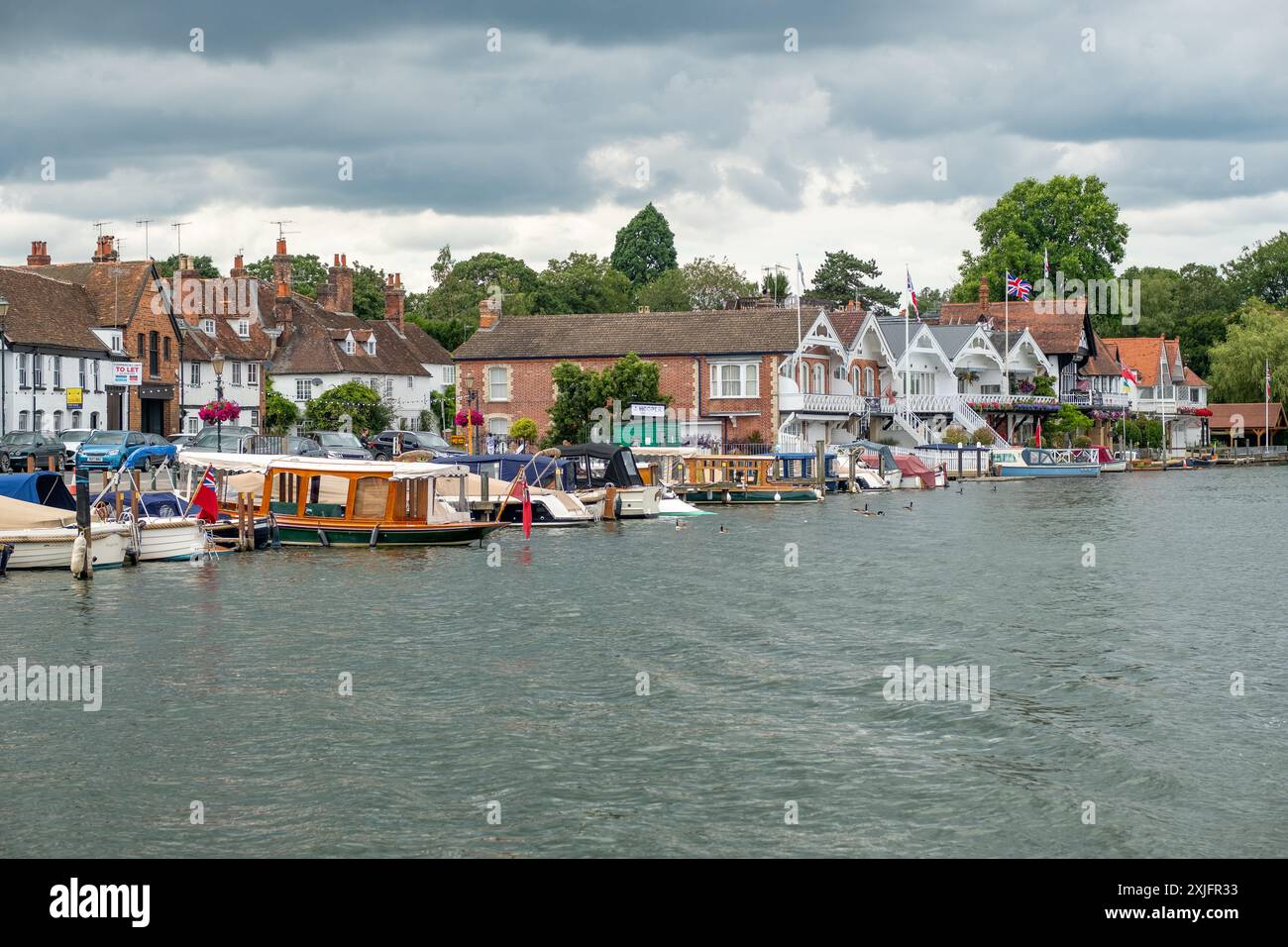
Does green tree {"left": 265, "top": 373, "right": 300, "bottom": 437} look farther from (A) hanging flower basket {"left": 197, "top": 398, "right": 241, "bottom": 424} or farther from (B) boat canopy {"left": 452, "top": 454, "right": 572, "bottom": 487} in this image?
(B) boat canopy {"left": 452, "top": 454, "right": 572, "bottom": 487}

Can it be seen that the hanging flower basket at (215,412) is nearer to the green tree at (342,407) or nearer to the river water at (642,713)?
the green tree at (342,407)

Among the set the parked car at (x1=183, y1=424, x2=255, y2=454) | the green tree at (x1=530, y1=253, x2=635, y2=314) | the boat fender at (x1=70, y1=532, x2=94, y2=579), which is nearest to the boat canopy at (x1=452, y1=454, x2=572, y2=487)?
the parked car at (x1=183, y1=424, x2=255, y2=454)


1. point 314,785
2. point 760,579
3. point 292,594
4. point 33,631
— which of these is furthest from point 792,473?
point 314,785

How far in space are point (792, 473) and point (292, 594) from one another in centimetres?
4141

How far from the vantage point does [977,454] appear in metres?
90.7

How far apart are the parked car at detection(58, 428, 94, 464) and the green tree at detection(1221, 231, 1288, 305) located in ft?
419

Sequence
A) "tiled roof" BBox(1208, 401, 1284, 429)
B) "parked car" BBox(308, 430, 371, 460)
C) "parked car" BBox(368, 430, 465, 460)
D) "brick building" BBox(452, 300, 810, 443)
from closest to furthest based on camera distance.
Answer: "parked car" BBox(308, 430, 371, 460), "parked car" BBox(368, 430, 465, 460), "brick building" BBox(452, 300, 810, 443), "tiled roof" BBox(1208, 401, 1284, 429)

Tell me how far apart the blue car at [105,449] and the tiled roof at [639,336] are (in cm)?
2718

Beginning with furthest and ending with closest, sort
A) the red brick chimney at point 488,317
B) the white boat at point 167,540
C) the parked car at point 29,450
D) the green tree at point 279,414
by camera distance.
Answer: the red brick chimney at point 488,317
the green tree at point 279,414
the parked car at point 29,450
the white boat at point 167,540

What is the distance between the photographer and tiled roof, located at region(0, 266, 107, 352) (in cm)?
6850

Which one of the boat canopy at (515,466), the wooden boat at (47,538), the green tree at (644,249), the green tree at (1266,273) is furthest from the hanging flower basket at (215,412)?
the green tree at (1266,273)

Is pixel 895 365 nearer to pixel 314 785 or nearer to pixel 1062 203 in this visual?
pixel 1062 203

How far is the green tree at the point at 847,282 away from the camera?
14575 centimetres
